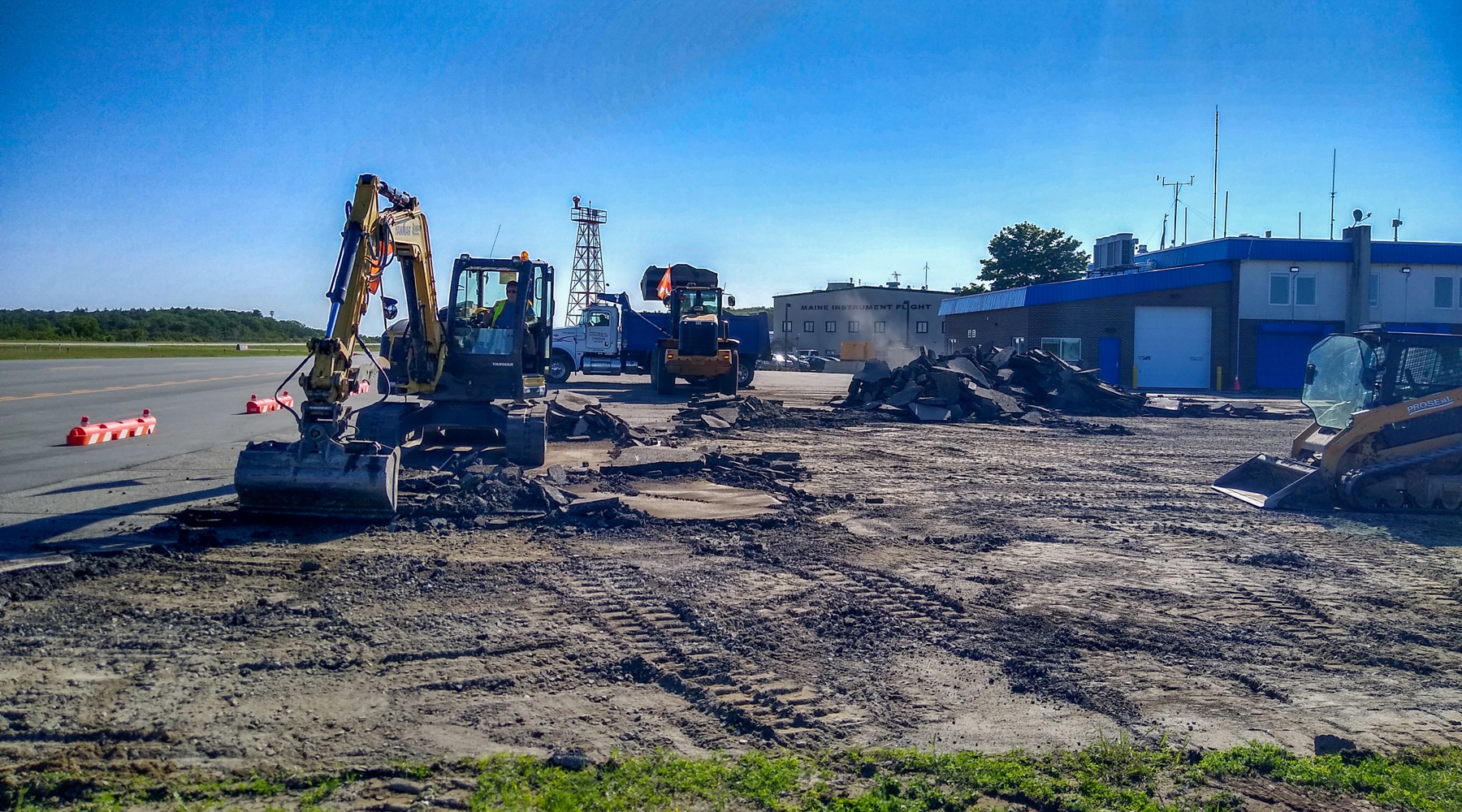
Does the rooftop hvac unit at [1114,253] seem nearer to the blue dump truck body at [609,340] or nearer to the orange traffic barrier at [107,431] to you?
the blue dump truck body at [609,340]

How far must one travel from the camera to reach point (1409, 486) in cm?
1045

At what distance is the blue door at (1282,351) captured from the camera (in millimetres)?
37125

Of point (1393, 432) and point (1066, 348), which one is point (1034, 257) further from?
point (1393, 432)

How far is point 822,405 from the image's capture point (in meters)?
26.0

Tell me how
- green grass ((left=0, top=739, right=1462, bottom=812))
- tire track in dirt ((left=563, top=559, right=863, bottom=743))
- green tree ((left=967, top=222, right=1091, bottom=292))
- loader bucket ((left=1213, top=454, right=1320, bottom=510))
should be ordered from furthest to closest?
green tree ((left=967, top=222, right=1091, bottom=292)) → loader bucket ((left=1213, top=454, right=1320, bottom=510)) → tire track in dirt ((left=563, top=559, right=863, bottom=743)) → green grass ((left=0, top=739, right=1462, bottom=812))

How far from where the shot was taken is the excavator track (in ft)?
34.0

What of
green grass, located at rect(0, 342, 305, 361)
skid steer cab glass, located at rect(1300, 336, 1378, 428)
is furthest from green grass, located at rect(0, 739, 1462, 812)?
green grass, located at rect(0, 342, 305, 361)

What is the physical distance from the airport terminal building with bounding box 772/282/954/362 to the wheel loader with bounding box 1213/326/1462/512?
6068cm

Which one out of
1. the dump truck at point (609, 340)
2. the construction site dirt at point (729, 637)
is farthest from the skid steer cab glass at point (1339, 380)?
the dump truck at point (609, 340)

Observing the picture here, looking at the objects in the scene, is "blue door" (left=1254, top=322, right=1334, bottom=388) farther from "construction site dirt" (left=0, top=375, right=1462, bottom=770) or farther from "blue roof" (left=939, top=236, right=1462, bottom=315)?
"construction site dirt" (left=0, top=375, right=1462, bottom=770)

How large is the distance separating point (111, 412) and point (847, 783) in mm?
21378

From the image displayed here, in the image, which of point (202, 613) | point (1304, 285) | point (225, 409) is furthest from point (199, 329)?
point (202, 613)

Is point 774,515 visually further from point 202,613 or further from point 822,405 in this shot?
point 822,405

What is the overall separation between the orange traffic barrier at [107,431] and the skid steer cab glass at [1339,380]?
17782 millimetres
